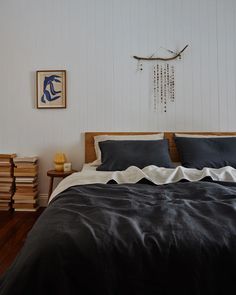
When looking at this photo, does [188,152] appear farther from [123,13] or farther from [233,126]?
[123,13]

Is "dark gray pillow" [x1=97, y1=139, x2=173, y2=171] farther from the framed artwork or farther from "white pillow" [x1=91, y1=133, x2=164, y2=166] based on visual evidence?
the framed artwork

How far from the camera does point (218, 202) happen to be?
4.15 ft

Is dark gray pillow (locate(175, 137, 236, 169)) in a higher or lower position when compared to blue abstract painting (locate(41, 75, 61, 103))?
lower

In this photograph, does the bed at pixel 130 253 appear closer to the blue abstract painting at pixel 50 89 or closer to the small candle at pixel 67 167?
the small candle at pixel 67 167

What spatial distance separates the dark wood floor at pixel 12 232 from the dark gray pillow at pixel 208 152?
1.69 m

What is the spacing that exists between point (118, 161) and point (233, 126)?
4.95 ft

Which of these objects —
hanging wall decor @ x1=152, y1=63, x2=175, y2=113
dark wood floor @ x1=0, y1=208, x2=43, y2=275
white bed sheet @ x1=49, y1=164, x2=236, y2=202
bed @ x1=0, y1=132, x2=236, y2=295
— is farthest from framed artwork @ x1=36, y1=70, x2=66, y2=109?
bed @ x1=0, y1=132, x2=236, y2=295

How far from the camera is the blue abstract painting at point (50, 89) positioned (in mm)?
3047

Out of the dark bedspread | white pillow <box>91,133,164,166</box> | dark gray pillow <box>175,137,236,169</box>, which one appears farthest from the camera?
white pillow <box>91,133,164,166</box>

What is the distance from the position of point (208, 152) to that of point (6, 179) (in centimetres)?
226

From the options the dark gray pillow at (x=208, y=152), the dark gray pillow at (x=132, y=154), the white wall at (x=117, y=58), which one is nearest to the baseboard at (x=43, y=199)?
the white wall at (x=117, y=58)

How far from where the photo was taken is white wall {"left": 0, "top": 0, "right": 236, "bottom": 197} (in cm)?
301

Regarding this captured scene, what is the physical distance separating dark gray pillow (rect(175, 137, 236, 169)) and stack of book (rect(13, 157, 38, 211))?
1705 millimetres

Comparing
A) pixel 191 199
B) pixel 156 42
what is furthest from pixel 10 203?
pixel 156 42
